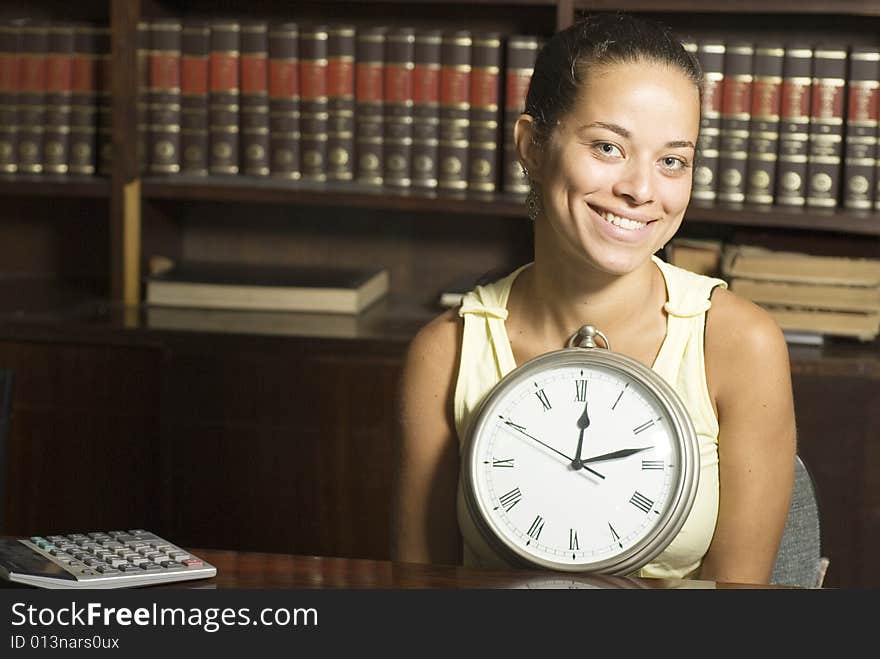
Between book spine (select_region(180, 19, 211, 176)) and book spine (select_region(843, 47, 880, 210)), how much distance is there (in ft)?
4.65

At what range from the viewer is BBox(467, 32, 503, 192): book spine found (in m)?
2.84

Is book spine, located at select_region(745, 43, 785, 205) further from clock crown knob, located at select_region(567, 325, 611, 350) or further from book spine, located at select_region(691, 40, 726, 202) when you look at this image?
clock crown knob, located at select_region(567, 325, 611, 350)

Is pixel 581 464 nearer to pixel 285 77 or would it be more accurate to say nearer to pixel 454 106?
pixel 454 106

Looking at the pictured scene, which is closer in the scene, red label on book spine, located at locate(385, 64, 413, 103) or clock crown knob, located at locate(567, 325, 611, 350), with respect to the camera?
clock crown knob, located at locate(567, 325, 611, 350)

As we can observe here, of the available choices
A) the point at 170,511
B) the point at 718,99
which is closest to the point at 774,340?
the point at 718,99

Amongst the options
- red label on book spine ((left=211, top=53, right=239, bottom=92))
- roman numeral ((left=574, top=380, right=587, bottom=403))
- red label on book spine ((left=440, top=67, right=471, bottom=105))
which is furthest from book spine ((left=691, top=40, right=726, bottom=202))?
roman numeral ((left=574, top=380, right=587, bottom=403))

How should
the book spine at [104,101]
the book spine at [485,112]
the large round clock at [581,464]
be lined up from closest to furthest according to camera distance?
the large round clock at [581,464] → the book spine at [485,112] → the book spine at [104,101]

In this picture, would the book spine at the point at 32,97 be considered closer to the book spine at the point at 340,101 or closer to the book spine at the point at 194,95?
the book spine at the point at 194,95

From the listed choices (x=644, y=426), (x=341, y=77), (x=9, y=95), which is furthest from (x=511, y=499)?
(x=9, y=95)

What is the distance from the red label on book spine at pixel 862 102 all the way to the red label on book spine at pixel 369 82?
102 cm

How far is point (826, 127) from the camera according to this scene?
2.75m

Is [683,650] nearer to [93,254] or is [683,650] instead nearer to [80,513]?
[80,513]

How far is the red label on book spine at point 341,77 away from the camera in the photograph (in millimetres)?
2889

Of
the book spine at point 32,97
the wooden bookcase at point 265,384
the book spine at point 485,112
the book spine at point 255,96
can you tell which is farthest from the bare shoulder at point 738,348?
the book spine at point 32,97
